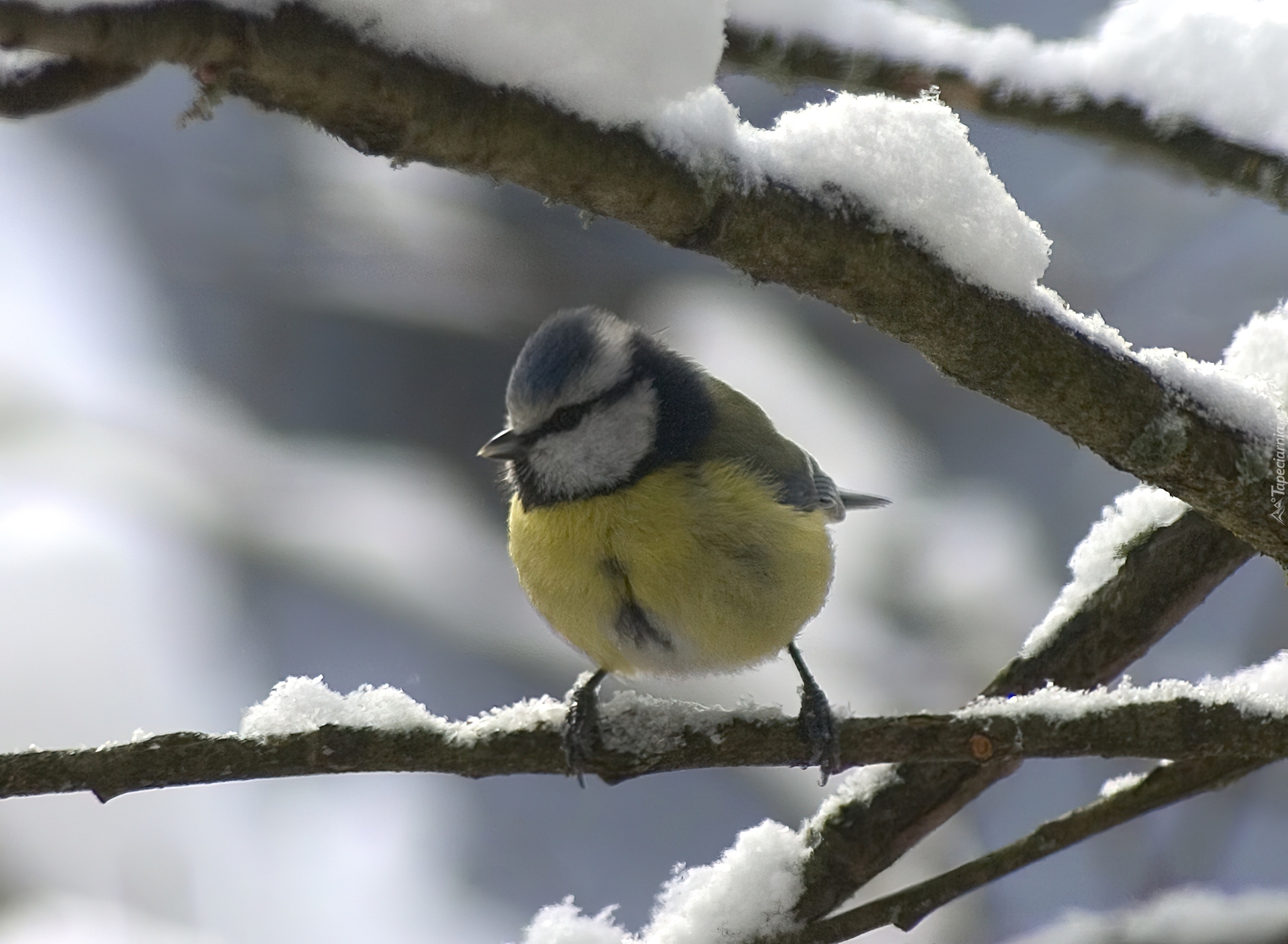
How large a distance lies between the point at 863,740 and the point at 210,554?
1095mm

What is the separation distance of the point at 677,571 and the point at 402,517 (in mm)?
879

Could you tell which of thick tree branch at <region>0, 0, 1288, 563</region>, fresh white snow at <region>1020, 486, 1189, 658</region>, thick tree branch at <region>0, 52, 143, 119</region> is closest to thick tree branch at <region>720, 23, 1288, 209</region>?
thick tree branch at <region>0, 0, 1288, 563</region>

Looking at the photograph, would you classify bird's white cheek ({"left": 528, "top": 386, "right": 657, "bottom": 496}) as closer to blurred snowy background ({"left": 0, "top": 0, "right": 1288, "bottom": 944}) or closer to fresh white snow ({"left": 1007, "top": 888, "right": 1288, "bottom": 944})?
blurred snowy background ({"left": 0, "top": 0, "right": 1288, "bottom": 944})

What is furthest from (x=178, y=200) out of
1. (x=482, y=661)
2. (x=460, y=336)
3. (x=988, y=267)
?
(x=988, y=267)

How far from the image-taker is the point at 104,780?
62 centimetres

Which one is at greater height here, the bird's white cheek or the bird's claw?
the bird's white cheek

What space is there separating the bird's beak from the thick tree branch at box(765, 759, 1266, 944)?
1.59ft

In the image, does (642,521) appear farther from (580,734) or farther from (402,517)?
(402,517)

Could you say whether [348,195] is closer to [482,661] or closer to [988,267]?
[482,661]

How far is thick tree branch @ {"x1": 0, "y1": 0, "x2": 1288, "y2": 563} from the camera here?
42 cm

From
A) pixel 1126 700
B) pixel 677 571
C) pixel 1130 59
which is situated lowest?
pixel 1126 700

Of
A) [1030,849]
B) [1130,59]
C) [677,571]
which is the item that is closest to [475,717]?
[677,571]

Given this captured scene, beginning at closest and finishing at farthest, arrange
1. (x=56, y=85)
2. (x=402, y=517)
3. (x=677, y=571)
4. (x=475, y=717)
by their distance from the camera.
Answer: (x=56, y=85) → (x=475, y=717) → (x=677, y=571) → (x=402, y=517)

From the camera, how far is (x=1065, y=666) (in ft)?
3.17
